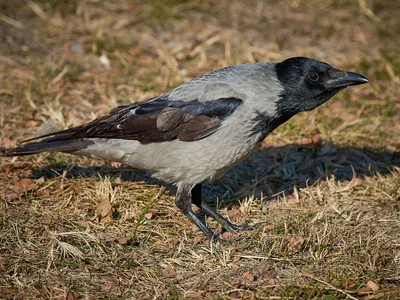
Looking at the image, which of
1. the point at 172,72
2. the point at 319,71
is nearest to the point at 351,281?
the point at 319,71

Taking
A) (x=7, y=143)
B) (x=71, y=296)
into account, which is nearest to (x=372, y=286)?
(x=71, y=296)

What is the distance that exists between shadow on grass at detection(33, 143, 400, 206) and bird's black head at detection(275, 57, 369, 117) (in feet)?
3.60

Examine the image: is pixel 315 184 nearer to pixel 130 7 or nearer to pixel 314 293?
pixel 314 293

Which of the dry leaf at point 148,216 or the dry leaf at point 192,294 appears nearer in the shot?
the dry leaf at point 192,294

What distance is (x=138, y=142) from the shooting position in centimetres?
552

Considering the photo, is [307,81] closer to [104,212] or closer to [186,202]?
[186,202]

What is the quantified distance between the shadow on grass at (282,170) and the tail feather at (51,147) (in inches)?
19.7

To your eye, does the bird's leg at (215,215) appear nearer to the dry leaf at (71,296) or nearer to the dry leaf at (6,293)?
the dry leaf at (71,296)

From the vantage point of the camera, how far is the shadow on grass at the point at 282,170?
6.20 metres

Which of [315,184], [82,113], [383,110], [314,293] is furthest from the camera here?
[383,110]

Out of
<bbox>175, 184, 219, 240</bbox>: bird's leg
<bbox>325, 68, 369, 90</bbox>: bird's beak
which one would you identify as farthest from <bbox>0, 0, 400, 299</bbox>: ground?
<bbox>325, 68, 369, 90</bbox>: bird's beak

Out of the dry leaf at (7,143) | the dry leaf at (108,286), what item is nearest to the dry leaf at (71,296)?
the dry leaf at (108,286)

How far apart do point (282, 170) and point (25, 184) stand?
8.54 feet

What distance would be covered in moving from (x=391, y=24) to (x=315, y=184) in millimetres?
4993
